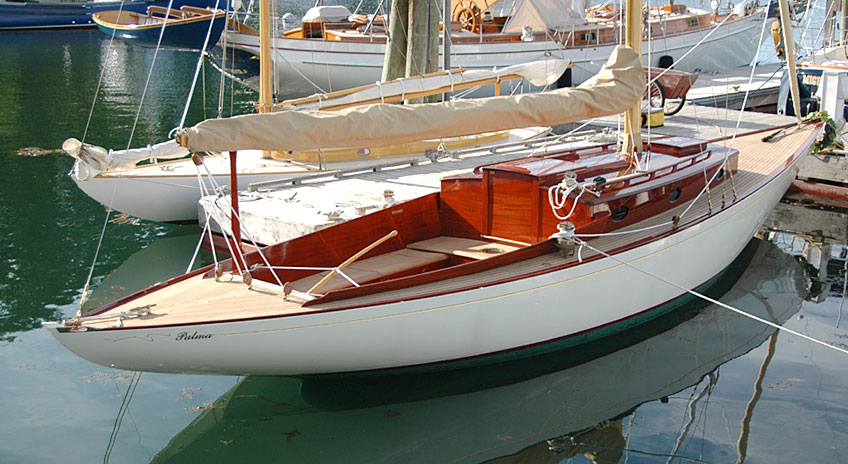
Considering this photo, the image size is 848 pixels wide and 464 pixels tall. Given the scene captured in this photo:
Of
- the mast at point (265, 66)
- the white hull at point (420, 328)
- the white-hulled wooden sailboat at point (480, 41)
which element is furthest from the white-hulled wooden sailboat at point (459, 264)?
the white-hulled wooden sailboat at point (480, 41)

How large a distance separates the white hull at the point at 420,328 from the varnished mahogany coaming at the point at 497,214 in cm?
48

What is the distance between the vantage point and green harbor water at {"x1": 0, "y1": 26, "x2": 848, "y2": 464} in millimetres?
7594

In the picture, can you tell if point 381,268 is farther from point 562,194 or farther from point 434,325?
point 562,194

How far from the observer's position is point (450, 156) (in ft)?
50.6

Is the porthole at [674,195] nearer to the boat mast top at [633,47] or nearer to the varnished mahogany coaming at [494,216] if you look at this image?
the varnished mahogany coaming at [494,216]

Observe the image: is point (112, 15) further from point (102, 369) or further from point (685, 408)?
point (685, 408)

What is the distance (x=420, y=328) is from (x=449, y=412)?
0.99m

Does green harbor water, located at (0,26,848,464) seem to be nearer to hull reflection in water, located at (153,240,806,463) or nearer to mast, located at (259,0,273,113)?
hull reflection in water, located at (153,240,806,463)

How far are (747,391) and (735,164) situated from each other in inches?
166

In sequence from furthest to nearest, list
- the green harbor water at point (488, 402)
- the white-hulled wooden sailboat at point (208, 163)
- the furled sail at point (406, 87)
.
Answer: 1. the furled sail at point (406, 87)
2. the white-hulled wooden sailboat at point (208, 163)
3. the green harbor water at point (488, 402)

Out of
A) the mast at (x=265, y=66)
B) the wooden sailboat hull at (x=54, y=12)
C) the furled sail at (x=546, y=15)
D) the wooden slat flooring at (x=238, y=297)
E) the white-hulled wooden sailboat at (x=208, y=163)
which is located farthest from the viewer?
the wooden sailboat hull at (x=54, y=12)

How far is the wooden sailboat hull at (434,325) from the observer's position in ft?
23.8

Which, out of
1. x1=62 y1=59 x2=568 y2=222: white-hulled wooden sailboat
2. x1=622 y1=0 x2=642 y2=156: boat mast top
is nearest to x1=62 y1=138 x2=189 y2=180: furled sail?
x1=62 y1=59 x2=568 y2=222: white-hulled wooden sailboat

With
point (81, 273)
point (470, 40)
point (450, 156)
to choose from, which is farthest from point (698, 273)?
point (470, 40)
